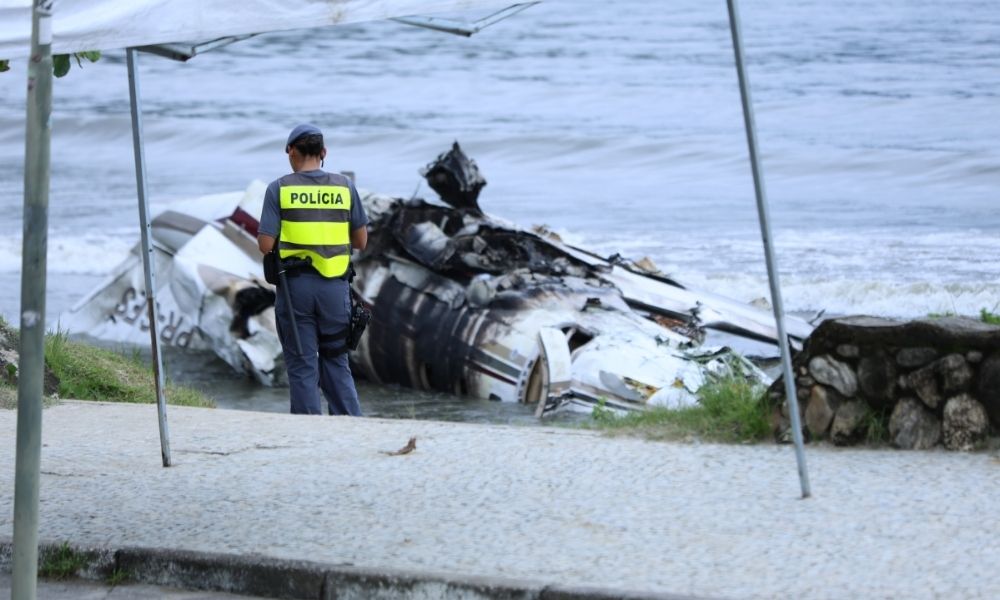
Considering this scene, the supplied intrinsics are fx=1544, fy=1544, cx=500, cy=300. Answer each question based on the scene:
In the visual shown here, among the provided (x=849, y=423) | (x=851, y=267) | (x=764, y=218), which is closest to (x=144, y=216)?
(x=764, y=218)

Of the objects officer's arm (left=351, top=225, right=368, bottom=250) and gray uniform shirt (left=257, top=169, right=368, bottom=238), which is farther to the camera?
officer's arm (left=351, top=225, right=368, bottom=250)

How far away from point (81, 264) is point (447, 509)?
15810mm

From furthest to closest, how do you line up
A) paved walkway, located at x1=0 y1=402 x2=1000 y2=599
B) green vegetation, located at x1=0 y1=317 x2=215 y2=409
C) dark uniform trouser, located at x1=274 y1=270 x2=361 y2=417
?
green vegetation, located at x1=0 y1=317 x2=215 y2=409
dark uniform trouser, located at x1=274 y1=270 x2=361 y2=417
paved walkway, located at x1=0 y1=402 x2=1000 y2=599

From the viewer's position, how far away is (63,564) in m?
5.77

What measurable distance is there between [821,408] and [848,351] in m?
0.31

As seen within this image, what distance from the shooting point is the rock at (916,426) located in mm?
6711

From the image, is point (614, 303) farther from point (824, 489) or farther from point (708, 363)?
point (824, 489)

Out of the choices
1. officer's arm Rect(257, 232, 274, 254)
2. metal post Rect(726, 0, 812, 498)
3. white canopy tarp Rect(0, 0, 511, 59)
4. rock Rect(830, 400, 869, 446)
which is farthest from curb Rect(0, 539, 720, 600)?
officer's arm Rect(257, 232, 274, 254)

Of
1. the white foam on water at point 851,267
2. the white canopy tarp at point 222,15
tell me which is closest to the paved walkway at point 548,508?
the white canopy tarp at point 222,15

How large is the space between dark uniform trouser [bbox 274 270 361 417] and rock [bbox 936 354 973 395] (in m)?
3.58

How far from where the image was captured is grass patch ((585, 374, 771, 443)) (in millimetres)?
7180

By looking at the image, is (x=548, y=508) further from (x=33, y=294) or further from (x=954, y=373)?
(x=33, y=294)

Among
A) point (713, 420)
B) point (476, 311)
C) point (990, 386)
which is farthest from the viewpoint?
point (476, 311)

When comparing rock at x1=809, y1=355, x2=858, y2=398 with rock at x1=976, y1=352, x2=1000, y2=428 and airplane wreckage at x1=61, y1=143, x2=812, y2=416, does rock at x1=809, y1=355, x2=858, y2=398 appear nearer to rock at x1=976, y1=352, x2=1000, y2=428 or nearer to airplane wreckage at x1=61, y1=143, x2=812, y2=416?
rock at x1=976, y1=352, x2=1000, y2=428
